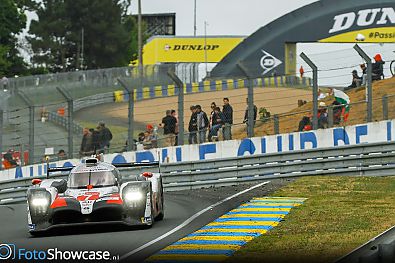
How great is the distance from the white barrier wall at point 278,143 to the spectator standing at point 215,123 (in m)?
0.25

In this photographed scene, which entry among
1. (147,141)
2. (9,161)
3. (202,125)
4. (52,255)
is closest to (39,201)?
(52,255)

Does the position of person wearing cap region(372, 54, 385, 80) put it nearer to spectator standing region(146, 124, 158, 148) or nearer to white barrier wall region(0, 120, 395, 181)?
white barrier wall region(0, 120, 395, 181)

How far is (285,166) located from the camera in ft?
74.2

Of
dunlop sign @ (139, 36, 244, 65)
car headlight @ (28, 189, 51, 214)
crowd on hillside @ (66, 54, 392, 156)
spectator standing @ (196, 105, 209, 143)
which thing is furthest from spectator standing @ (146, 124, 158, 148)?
dunlop sign @ (139, 36, 244, 65)

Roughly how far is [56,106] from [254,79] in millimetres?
6595

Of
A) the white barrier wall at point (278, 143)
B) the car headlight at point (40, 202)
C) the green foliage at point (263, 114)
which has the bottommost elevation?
the car headlight at point (40, 202)

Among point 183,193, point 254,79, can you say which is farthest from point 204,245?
point 254,79

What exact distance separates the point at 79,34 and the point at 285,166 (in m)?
61.9

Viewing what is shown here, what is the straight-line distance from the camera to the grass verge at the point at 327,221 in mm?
12438

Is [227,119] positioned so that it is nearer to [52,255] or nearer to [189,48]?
[52,255]

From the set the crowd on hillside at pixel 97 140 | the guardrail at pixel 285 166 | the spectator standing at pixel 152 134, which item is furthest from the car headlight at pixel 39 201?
the crowd on hillside at pixel 97 140

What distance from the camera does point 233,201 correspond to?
19.0 m

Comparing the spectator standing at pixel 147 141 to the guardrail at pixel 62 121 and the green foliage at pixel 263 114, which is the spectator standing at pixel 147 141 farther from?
the green foliage at pixel 263 114

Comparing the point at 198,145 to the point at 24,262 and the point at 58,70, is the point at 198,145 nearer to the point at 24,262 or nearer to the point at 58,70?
the point at 24,262
